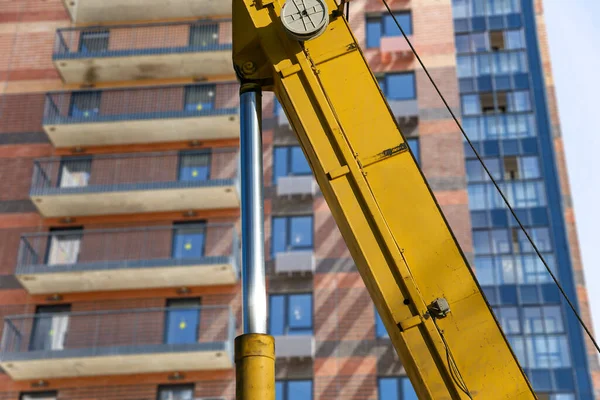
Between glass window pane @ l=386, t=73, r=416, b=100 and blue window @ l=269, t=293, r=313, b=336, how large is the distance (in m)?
6.95

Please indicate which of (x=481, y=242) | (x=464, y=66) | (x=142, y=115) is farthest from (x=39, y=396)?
(x=464, y=66)

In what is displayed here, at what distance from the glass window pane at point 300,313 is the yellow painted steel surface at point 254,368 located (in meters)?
18.0

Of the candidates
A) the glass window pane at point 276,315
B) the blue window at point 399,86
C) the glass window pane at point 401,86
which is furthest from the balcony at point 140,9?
the glass window pane at point 276,315

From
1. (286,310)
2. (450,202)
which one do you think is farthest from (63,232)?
(450,202)

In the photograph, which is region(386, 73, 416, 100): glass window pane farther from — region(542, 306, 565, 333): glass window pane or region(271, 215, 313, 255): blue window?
region(542, 306, 565, 333): glass window pane

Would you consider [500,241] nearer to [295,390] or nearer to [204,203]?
[295,390]

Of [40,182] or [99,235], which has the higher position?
[40,182]

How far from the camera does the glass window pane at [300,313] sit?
25.4m

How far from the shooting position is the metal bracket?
7815mm

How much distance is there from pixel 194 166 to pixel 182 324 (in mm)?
5068

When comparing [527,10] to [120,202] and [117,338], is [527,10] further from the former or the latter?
[117,338]

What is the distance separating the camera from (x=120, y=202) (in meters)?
27.0

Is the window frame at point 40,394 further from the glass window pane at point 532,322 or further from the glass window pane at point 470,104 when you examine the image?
the glass window pane at point 470,104

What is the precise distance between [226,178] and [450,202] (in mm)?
6338
